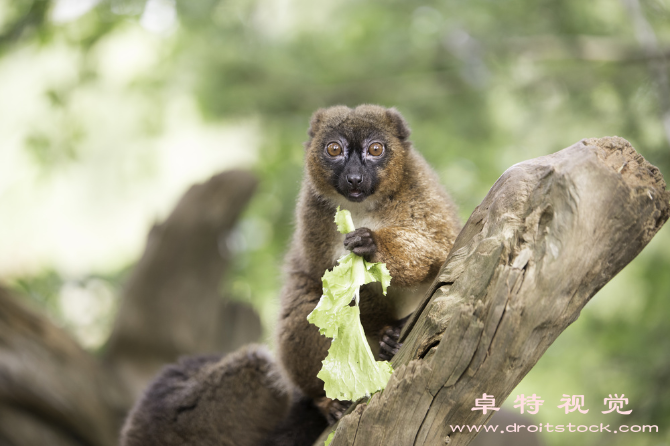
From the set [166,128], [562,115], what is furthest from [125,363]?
[562,115]

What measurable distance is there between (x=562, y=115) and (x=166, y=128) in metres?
6.16

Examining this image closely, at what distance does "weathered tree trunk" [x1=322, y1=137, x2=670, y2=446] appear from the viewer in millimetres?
2615

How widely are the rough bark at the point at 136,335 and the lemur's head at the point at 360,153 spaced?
3.96 meters

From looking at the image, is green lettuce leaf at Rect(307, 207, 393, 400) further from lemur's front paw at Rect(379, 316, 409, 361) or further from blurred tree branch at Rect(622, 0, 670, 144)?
blurred tree branch at Rect(622, 0, 670, 144)

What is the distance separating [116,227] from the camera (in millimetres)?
15547

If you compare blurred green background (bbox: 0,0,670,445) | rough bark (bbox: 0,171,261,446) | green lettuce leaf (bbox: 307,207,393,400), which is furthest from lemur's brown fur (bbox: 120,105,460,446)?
rough bark (bbox: 0,171,261,446)

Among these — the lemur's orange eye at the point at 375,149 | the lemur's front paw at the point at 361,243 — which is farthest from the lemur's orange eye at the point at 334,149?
the lemur's front paw at the point at 361,243

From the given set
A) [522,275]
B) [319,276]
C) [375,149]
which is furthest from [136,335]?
[522,275]

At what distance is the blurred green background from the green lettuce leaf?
3.00 m

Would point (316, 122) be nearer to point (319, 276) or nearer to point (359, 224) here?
point (359, 224)

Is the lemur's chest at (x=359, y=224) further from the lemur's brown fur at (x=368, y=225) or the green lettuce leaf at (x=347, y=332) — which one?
the green lettuce leaf at (x=347, y=332)

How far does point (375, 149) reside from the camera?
3.90m

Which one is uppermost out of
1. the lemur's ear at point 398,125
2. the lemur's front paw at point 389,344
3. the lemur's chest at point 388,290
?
the lemur's ear at point 398,125

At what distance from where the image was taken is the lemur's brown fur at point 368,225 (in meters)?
3.67
